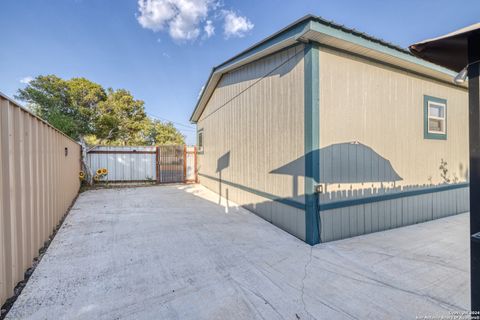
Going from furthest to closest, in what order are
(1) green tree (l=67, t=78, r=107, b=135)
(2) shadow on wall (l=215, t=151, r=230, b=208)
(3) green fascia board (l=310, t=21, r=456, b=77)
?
(1) green tree (l=67, t=78, r=107, b=135) < (2) shadow on wall (l=215, t=151, r=230, b=208) < (3) green fascia board (l=310, t=21, r=456, b=77)

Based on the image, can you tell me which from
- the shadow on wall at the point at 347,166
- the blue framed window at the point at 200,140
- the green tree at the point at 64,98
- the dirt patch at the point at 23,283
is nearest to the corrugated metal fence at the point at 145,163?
the blue framed window at the point at 200,140

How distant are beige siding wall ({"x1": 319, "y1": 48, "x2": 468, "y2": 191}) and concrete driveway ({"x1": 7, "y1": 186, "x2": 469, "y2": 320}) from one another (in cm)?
114

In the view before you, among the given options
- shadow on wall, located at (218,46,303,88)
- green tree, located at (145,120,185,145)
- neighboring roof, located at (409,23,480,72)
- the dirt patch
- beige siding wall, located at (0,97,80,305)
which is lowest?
the dirt patch

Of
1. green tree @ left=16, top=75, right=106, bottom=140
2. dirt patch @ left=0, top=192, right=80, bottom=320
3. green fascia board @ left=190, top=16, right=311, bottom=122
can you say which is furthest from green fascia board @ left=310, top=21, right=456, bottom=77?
green tree @ left=16, top=75, right=106, bottom=140

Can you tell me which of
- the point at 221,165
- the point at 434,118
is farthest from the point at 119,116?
the point at 434,118

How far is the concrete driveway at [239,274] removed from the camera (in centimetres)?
198

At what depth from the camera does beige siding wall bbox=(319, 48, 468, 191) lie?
3.66 meters

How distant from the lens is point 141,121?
47.9ft

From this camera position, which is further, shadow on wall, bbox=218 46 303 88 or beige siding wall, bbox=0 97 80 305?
shadow on wall, bbox=218 46 303 88

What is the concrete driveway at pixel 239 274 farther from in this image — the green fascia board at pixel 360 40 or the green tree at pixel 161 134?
the green tree at pixel 161 134

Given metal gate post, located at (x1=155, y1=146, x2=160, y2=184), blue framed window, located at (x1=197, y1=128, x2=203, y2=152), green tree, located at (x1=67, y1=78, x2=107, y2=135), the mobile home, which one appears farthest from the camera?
green tree, located at (x1=67, y1=78, x2=107, y2=135)

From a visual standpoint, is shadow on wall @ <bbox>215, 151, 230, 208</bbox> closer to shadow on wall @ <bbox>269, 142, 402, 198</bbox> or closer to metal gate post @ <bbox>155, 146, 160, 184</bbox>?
shadow on wall @ <bbox>269, 142, 402, 198</bbox>

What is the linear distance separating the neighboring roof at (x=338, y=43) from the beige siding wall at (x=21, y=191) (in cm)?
379

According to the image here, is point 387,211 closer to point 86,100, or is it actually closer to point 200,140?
point 200,140
